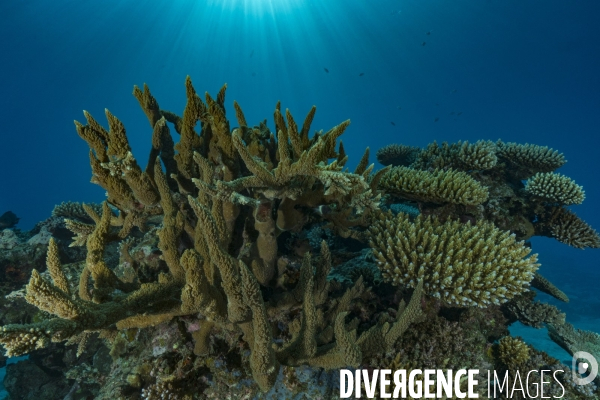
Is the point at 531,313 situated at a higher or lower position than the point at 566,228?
lower

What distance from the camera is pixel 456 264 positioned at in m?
3.96

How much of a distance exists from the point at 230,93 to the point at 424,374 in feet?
610

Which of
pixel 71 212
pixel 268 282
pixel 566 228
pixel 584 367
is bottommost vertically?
pixel 584 367

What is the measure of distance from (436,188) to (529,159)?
11.9 feet

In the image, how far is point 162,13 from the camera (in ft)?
266

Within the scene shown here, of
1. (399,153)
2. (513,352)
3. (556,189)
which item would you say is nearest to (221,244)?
(513,352)

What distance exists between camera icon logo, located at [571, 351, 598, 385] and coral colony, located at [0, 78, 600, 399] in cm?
14

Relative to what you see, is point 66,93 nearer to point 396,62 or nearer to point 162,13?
point 162,13

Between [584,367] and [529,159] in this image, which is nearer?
[584,367]

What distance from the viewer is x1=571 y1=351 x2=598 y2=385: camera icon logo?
4.36 meters

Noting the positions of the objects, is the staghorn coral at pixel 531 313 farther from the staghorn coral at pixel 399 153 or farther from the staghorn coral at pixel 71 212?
the staghorn coral at pixel 71 212

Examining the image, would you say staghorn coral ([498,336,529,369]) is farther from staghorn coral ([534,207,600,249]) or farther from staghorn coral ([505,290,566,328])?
staghorn coral ([534,207,600,249])

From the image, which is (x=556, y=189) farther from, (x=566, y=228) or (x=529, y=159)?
(x=529, y=159)

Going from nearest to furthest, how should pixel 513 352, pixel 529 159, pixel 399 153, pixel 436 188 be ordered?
pixel 513 352
pixel 436 188
pixel 529 159
pixel 399 153
